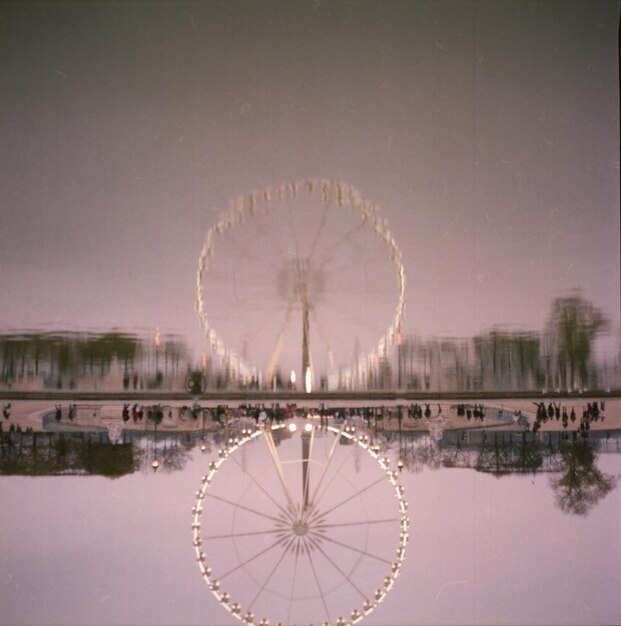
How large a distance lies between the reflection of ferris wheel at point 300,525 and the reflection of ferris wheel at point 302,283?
347mm

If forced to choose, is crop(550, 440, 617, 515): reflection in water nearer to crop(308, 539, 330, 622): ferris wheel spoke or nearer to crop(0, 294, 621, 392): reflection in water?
crop(0, 294, 621, 392): reflection in water

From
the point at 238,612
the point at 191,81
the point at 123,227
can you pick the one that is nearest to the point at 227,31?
the point at 191,81

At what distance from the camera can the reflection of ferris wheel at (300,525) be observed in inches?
186

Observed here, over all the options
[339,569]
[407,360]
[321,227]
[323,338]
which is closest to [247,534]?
[339,569]

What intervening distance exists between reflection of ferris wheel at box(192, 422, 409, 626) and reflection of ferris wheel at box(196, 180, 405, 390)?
347 millimetres

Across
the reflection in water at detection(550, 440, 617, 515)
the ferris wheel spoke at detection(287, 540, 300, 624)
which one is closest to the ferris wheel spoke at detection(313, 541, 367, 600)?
the ferris wheel spoke at detection(287, 540, 300, 624)

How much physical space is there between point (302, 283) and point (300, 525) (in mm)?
1168

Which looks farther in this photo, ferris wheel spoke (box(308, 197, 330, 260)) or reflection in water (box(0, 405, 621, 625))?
ferris wheel spoke (box(308, 197, 330, 260))

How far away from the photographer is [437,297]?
4836mm

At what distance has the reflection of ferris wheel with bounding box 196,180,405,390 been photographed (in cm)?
483

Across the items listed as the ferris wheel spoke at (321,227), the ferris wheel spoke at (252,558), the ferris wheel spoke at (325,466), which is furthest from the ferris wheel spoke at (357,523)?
the ferris wheel spoke at (321,227)

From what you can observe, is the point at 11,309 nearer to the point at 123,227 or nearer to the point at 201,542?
the point at 123,227

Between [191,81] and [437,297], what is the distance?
1.61 metres

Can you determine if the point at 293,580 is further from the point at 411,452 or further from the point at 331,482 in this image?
the point at 411,452
